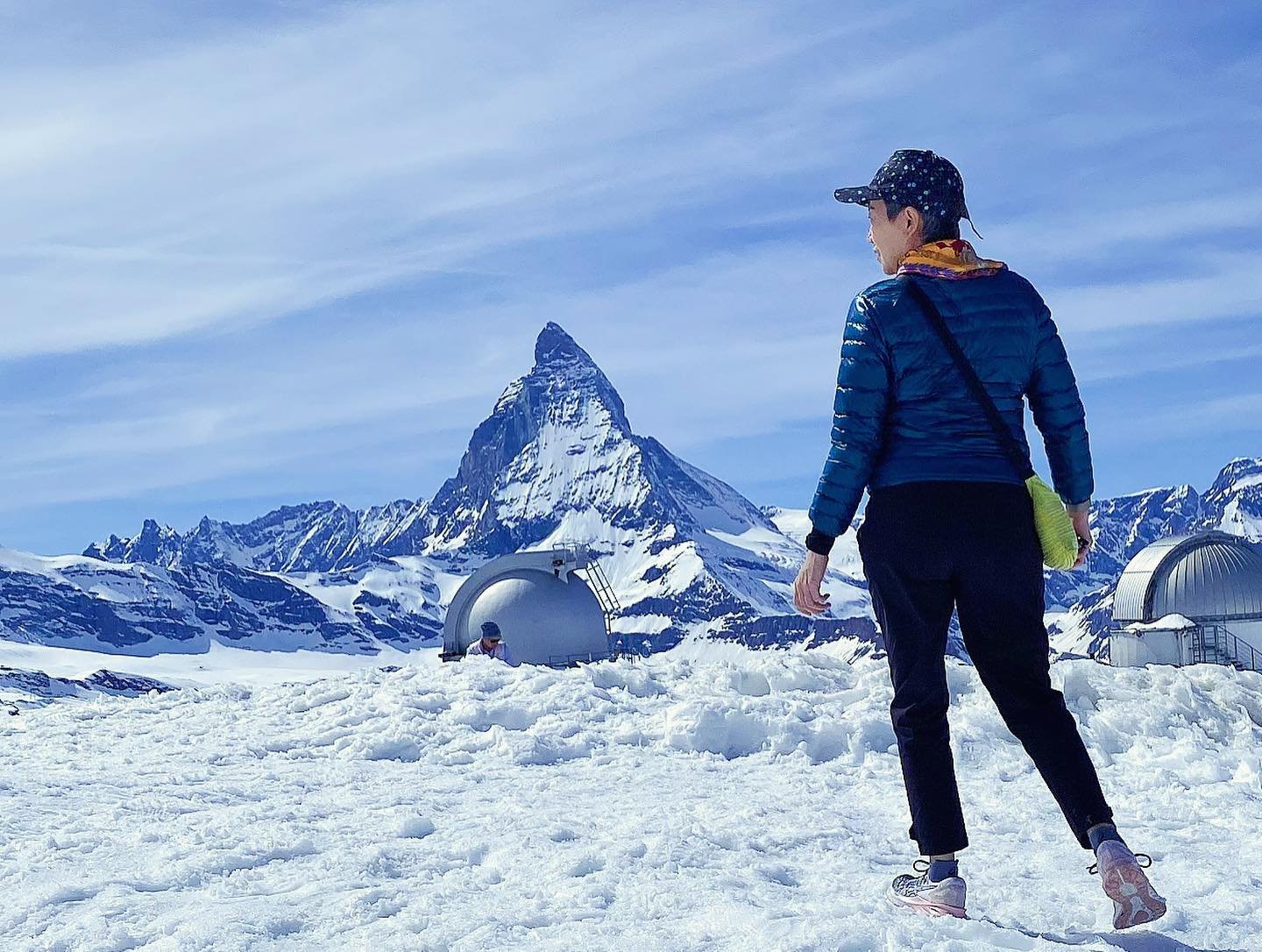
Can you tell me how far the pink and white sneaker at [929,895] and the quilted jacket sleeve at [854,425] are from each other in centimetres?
122

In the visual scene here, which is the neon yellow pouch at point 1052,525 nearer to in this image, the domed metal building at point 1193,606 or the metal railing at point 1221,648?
the domed metal building at point 1193,606

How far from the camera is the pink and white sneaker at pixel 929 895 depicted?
14.3 feet

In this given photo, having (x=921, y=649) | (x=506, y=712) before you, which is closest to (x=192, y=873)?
(x=921, y=649)

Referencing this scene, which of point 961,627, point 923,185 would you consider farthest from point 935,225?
point 961,627

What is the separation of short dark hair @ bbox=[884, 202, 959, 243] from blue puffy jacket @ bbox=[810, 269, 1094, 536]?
0.27 meters

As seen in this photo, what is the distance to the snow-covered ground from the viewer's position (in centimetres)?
427

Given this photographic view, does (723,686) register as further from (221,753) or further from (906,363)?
(906,363)

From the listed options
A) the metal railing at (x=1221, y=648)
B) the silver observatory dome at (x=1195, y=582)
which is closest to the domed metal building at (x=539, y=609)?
the silver observatory dome at (x=1195, y=582)

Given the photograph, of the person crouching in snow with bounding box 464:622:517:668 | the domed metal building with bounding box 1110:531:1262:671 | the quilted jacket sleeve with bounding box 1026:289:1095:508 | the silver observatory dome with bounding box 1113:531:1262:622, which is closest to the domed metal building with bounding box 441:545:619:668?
the person crouching in snow with bounding box 464:622:517:668

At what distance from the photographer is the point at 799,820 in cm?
624

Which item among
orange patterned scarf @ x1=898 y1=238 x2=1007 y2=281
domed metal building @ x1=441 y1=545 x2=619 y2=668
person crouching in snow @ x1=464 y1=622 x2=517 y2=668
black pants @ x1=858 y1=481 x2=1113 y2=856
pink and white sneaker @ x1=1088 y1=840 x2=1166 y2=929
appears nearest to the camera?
pink and white sneaker @ x1=1088 y1=840 x2=1166 y2=929

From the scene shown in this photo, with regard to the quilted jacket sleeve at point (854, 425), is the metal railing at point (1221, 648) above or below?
below

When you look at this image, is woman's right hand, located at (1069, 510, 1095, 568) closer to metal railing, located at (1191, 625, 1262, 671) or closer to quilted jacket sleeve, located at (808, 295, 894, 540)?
quilted jacket sleeve, located at (808, 295, 894, 540)

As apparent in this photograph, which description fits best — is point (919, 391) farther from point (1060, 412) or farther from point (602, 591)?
point (602, 591)
